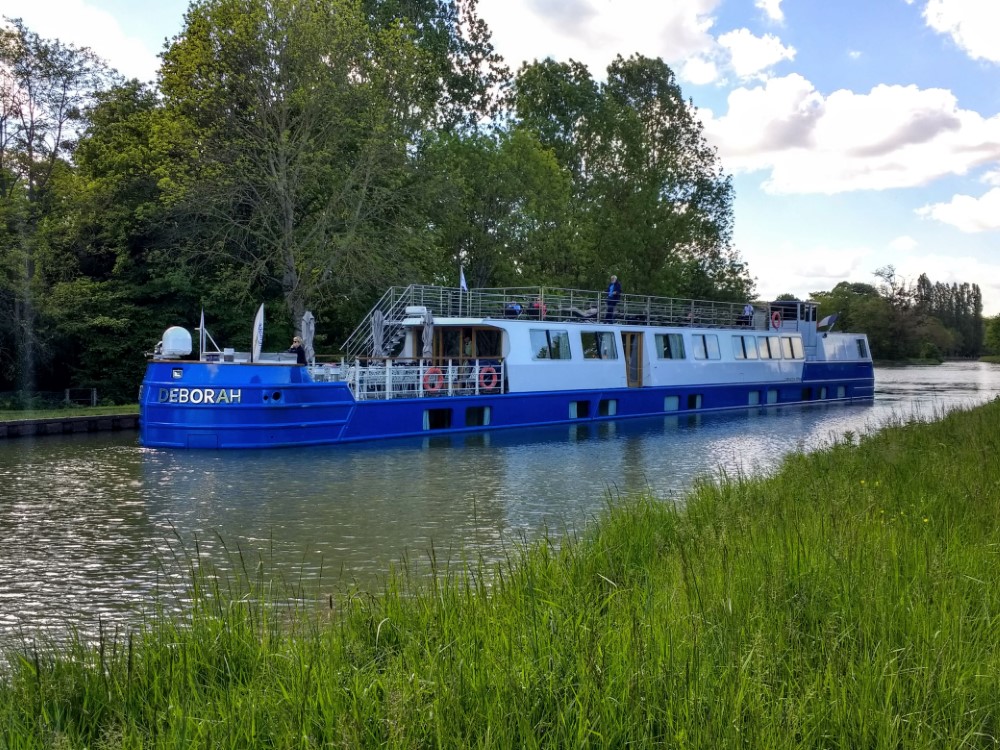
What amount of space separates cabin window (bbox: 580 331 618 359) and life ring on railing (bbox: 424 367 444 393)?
241 inches

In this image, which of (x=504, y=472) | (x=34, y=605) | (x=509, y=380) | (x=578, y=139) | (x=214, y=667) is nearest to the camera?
(x=214, y=667)

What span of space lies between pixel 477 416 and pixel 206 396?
26.7 feet

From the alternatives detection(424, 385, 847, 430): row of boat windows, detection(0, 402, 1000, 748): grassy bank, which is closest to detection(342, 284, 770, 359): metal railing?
detection(424, 385, 847, 430): row of boat windows

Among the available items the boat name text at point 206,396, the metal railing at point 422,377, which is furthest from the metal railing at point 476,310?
the boat name text at point 206,396

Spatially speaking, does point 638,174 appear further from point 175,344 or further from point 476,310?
point 175,344

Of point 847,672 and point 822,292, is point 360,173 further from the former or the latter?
point 822,292

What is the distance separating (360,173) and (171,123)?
643cm

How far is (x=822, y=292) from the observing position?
129m

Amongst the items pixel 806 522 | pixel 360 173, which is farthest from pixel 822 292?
pixel 806 522

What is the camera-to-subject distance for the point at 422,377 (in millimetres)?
24219

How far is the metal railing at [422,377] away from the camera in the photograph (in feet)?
75.1

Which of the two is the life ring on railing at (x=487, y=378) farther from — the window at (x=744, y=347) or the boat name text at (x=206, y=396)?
the window at (x=744, y=347)

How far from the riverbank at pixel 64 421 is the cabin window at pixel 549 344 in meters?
12.0

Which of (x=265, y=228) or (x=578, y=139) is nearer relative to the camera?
(x=265, y=228)
